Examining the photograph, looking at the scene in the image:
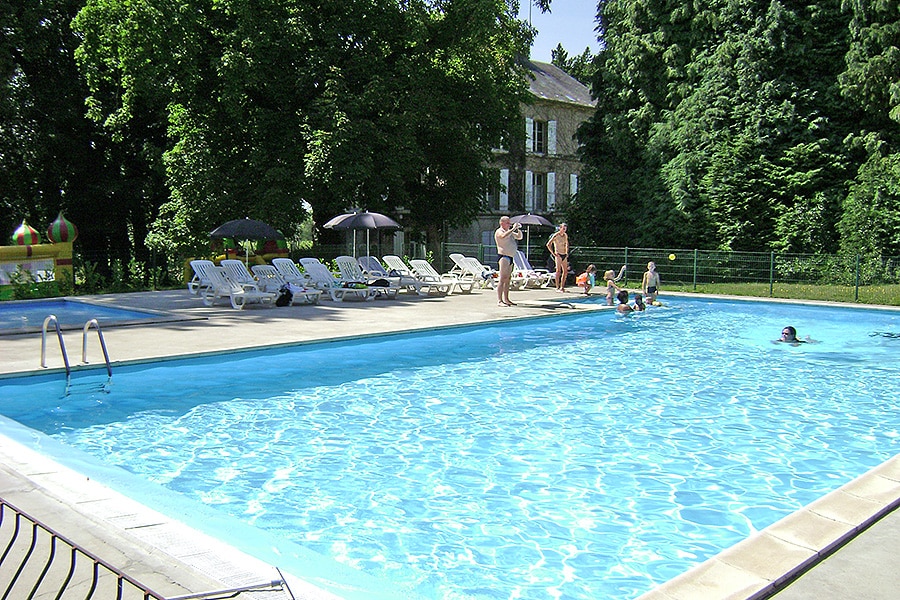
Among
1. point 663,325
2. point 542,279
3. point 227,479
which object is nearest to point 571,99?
point 542,279

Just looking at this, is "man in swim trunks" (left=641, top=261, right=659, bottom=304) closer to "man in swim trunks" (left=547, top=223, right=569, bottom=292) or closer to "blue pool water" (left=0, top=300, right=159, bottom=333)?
"man in swim trunks" (left=547, top=223, right=569, bottom=292)

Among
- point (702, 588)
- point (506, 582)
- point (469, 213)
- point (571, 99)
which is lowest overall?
point (506, 582)

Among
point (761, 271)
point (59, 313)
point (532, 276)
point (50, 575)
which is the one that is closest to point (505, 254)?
point (532, 276)

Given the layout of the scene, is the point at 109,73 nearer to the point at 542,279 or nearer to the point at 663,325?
the point at 542,279

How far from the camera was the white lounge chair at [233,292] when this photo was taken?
50.0ft

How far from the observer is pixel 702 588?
11.1ft

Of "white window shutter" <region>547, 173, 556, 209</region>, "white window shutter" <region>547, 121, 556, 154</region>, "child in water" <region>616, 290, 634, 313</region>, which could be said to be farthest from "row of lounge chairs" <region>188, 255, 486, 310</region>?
"white window shutter" <region>547, 121, 556, 154</region>

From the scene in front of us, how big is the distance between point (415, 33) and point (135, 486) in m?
20.0

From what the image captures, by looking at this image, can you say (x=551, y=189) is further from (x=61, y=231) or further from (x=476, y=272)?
(x=61, y=231)

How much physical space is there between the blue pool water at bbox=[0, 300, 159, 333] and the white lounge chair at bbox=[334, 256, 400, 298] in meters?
5.14

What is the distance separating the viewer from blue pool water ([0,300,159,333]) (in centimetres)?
1380

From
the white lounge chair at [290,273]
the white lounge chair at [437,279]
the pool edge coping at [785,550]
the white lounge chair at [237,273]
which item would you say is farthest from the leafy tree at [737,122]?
the pool edge coping at [785,550]

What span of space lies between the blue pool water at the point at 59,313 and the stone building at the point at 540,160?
22.3 metres

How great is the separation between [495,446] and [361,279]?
12262 mm
